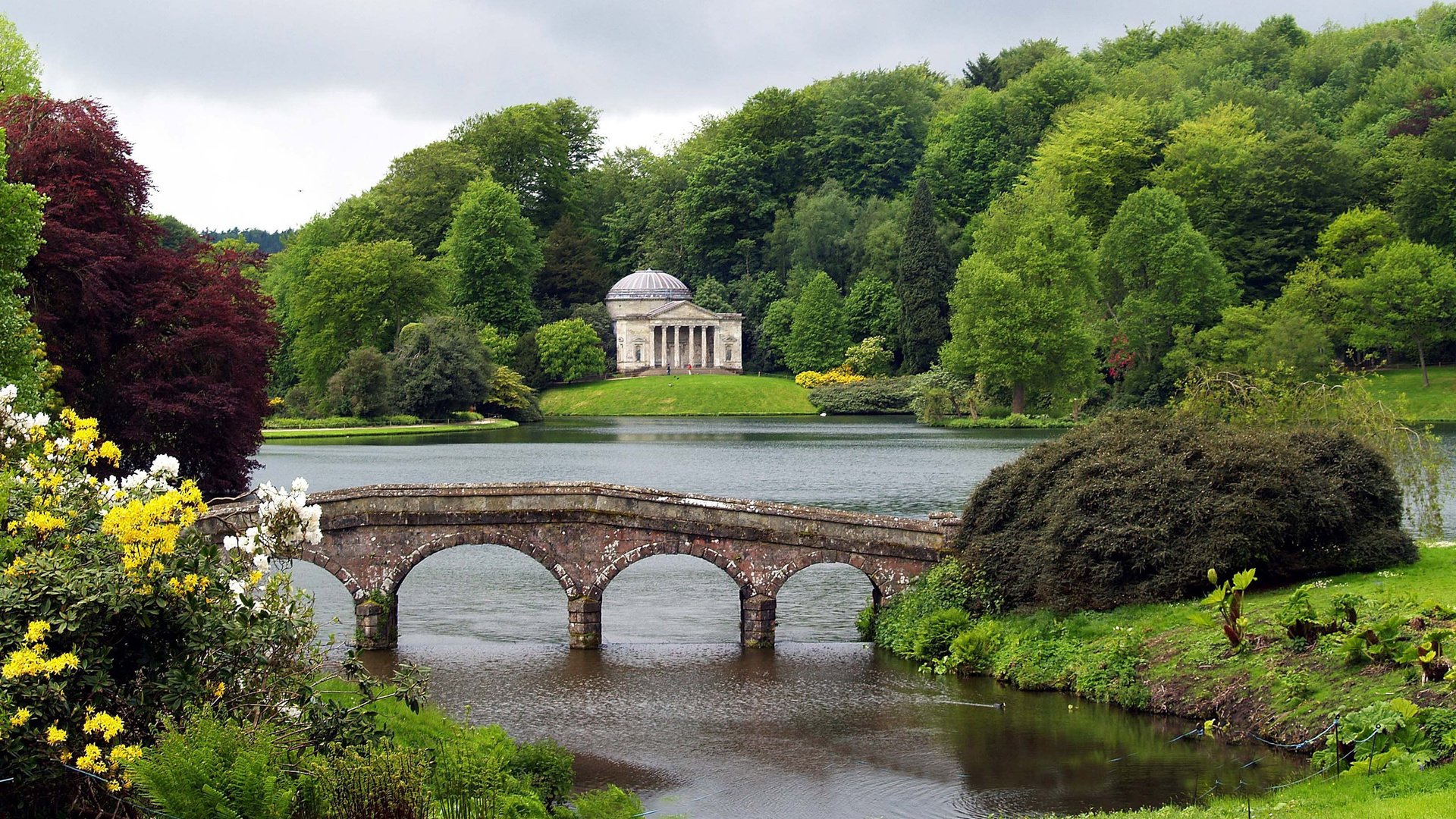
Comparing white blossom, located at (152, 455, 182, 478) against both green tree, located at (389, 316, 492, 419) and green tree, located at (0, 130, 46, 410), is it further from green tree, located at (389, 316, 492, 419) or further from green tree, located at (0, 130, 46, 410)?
green tree, located at (389, 316, 492, 419)

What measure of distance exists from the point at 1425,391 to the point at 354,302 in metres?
66.3

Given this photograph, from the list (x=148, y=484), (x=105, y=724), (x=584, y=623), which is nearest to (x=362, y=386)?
(x=584, y=623)

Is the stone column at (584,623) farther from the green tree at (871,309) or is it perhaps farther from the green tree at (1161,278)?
the green tree at (871,309)

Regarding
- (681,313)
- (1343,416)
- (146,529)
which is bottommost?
(146,529)

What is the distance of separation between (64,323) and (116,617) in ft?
89.5

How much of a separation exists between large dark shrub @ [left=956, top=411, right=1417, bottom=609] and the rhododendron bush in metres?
15.2

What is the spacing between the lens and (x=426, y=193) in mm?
124312

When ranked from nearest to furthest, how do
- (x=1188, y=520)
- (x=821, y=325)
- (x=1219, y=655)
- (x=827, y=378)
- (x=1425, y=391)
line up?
(x=1219, y=655)
(x=1188, y=520)
(x=1425, y=391)
(x=827, y=378)
(x=821, y=325)

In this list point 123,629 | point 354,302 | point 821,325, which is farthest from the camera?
point 821,325

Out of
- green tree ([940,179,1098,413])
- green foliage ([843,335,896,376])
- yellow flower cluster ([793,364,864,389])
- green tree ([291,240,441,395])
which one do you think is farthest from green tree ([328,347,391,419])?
green tree ([940,179,1098,413])

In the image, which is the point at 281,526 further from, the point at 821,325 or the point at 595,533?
the point at 821,325

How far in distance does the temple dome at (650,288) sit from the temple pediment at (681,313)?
113cm

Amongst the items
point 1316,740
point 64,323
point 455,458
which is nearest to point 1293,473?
point 1316,740

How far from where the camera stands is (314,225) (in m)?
111
